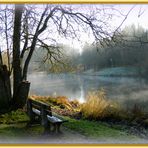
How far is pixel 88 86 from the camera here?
7.98 m

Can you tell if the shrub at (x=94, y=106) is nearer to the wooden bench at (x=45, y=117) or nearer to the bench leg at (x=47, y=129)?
the wooden bench at (x=45, y=117)

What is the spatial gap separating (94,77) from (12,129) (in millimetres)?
1855

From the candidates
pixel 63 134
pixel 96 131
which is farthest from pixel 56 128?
pixel 96 131

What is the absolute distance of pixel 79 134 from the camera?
593cm

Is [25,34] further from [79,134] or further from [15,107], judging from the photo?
[79,134]

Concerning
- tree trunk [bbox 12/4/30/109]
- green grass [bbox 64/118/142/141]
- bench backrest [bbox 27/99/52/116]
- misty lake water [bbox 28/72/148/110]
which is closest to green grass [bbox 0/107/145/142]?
green grass [bbox 64/118/142/141]

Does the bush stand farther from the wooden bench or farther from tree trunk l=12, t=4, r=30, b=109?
the wooden bench

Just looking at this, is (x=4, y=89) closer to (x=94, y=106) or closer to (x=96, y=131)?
(x=94, y=106)

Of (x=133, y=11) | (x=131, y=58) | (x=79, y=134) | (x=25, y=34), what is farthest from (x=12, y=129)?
(x=133, y=11)

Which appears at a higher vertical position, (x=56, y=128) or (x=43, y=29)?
(x=43, y=29)

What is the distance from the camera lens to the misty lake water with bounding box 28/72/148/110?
24.2 feet

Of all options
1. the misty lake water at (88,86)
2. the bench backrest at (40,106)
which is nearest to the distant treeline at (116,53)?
the misty lake water at (88,86)

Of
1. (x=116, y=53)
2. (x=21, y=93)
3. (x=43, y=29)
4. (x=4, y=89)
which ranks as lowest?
(x=21, y=93)

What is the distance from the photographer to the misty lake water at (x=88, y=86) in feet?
24.2
